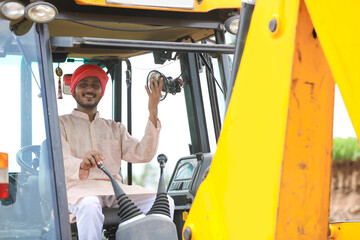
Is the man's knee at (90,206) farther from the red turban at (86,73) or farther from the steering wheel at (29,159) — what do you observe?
the red turban at (86,73)

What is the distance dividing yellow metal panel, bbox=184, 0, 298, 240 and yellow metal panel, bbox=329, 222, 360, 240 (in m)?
0.88

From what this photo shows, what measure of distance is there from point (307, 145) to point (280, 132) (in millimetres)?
133

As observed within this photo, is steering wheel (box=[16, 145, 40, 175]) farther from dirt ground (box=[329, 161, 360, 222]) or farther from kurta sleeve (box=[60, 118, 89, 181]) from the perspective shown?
dirt ground (box=[329, 161, 360, 222])

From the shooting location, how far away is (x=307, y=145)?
1.87 m

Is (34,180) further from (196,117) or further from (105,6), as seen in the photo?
(196,117)

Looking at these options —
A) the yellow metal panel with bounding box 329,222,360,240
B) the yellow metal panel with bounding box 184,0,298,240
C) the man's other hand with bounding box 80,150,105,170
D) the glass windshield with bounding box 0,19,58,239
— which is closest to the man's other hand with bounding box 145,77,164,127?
the man's other hand with bounding box 80,150,105,170

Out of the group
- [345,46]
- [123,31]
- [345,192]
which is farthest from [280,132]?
[345,192]

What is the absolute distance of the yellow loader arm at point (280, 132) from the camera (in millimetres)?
1794

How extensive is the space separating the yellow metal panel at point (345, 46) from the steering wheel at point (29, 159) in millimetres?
1765

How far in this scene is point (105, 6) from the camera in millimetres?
3211

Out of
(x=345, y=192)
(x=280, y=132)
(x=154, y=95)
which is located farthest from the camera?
(x=345, y=192)

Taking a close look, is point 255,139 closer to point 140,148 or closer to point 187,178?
point 140,148

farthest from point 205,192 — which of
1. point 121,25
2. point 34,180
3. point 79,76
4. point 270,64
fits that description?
point 79,76

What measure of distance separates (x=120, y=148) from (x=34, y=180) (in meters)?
1.16
